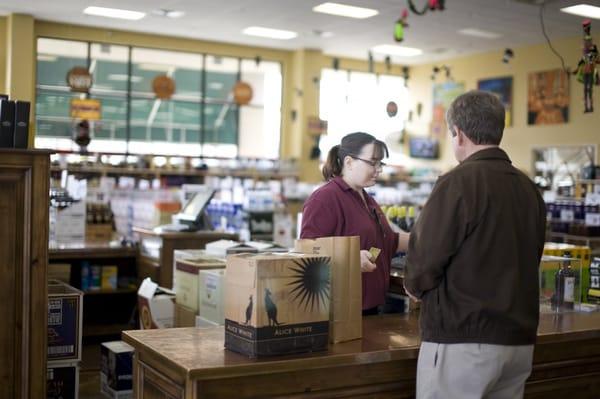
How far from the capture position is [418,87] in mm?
16828

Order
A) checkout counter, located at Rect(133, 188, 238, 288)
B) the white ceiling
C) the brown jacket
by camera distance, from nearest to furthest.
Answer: the brown jacket < checkout counter, located at Rect(133, 188, 238, 288) < the white ceiling

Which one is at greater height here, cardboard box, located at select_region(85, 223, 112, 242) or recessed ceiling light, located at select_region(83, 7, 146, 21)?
recessed ceiling light, located at select_region(83, 7, 146, 21)

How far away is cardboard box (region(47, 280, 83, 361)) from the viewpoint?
14.0 feet

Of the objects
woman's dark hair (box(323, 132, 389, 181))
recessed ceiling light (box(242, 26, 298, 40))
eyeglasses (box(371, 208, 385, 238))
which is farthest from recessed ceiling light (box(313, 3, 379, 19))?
eyeglasses (box(371, 208, 385, 238))

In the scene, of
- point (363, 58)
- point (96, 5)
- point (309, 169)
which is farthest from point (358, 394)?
Result: point (363, 58)

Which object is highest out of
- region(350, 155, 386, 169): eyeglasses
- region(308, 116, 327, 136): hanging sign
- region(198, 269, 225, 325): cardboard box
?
region(308, 116, 327, 136): hanging sign

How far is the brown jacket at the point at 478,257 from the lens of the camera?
243 centimetres

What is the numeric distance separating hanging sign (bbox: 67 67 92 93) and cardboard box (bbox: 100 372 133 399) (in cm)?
819

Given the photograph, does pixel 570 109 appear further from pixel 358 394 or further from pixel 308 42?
pixel 358 394

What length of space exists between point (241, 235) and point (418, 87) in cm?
966

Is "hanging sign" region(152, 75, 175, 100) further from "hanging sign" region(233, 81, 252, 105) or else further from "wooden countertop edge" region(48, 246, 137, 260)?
"wooden countertop edge" region(48, 246, 137, 260)

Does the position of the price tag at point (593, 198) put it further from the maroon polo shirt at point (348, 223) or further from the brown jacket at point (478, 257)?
the brown jacket at point (478, 257)

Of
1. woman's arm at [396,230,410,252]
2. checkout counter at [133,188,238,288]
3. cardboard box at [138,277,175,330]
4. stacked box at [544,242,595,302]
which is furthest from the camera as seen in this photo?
checkout counter at [133,188,238,288]

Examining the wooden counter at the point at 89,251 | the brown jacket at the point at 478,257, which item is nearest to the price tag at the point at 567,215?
the wooden counter at the point at 89,251
